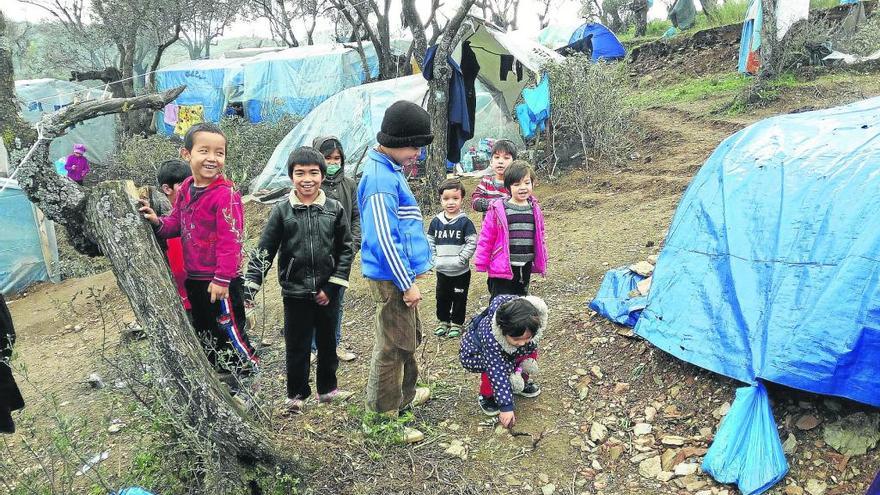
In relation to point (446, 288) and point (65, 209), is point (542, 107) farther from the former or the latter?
point (65, 209)

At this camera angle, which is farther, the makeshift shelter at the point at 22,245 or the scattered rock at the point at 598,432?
the makeshift shelter at the point at 22,245

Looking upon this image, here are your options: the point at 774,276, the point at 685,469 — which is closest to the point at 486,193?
Answer: the point at 774,276

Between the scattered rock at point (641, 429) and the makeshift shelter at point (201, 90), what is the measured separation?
665 inches

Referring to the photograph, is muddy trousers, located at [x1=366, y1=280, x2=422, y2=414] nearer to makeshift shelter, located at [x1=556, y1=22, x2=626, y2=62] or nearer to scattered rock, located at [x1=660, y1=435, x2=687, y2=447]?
scattered rock, located at [x1=660, y1=435, x2=687, y2=447]

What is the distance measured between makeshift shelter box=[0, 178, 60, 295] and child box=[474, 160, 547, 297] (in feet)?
21.8

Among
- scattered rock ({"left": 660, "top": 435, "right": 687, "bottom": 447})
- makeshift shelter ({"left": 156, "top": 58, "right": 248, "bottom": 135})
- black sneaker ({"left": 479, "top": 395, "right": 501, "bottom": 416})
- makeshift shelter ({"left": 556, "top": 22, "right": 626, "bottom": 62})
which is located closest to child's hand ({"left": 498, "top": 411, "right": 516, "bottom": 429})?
black sneaker ({"left": 479, "top": 395, "right": 501, "bottom": 416})

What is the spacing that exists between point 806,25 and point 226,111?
14.8m

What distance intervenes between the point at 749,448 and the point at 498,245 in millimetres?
1721

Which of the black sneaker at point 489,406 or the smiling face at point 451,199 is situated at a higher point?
the smiling face at point 451,199

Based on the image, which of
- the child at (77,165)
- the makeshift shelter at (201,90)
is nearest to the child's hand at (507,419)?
the child at (77,165)

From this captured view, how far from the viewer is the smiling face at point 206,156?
2832mm

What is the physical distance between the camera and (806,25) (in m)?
11.0

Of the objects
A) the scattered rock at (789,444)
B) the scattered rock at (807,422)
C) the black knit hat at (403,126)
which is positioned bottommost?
the scattered rock at (789,444)

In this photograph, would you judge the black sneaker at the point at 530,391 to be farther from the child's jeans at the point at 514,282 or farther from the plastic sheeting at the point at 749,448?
the plastic sheeting at the point at 749,448
